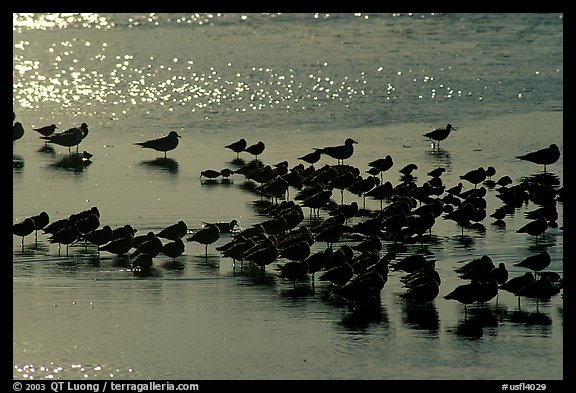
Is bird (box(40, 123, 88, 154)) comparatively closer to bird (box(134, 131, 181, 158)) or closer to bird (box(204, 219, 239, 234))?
bird (box(134, 131, 181, 158))

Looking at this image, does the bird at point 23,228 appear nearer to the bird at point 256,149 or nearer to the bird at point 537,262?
the bird at point 537,262

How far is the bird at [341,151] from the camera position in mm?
18688

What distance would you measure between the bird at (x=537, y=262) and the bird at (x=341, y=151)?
6586 mm

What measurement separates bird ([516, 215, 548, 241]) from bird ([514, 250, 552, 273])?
1362 millimetres

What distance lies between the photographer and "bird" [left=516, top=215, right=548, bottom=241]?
1373 centimetres

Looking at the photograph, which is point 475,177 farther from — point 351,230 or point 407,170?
point 351,230

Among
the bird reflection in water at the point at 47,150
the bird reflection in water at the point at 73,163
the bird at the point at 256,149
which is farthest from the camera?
the bird reflection in water at the point at 47,150

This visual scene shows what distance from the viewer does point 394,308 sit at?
11.3 m

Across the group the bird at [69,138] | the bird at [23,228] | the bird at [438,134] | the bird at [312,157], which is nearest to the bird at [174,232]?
the bird at [23,228]

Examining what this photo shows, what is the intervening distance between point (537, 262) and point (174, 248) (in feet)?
11.7

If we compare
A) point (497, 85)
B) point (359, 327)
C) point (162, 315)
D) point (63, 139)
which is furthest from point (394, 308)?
point (497, 85)
